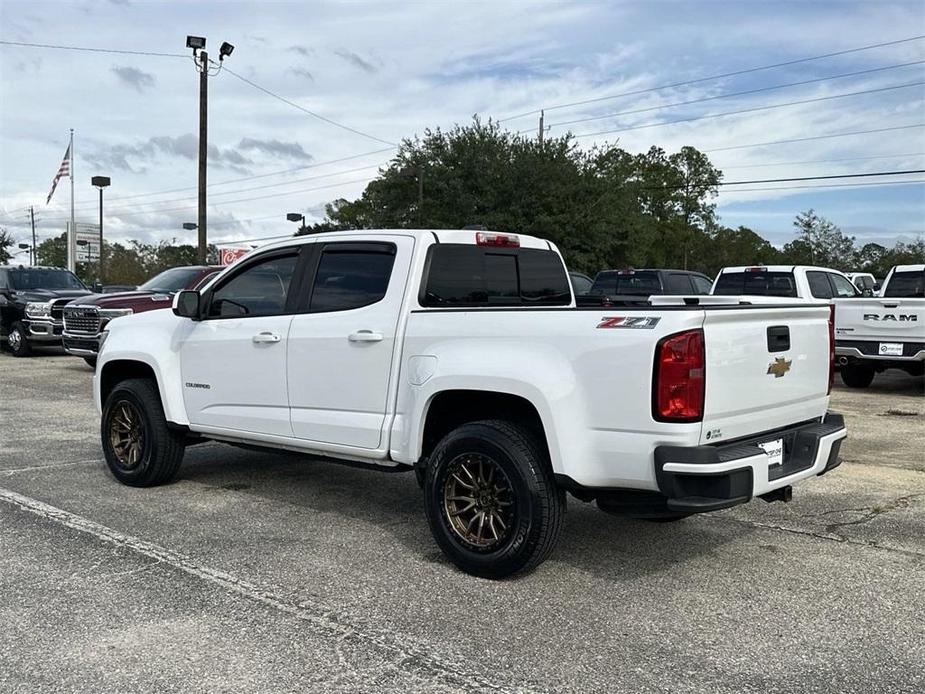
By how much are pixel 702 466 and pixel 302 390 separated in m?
2.62

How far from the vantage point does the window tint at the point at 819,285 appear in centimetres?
1364

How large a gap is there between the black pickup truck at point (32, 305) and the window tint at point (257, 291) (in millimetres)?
12709

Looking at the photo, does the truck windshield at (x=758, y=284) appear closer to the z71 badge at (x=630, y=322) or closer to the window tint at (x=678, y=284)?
the window tint at (x=678, y=284)

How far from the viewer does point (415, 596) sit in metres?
4.39

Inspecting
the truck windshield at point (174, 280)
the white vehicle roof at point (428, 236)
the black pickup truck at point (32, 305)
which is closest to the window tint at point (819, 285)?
the white vehicle roof at point (428, 236)

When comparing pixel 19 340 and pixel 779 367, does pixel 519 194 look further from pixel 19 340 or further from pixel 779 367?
pixel 779 367

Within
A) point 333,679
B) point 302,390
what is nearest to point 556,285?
point 302,390

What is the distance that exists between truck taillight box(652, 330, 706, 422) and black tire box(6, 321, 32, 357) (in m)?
17.3

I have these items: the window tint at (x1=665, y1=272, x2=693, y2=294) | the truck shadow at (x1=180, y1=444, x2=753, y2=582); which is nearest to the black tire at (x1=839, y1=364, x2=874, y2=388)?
the window tint at (x1=665, y1=272, x2=693, y2=294)

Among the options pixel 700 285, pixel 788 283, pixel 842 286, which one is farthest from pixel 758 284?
pixel 700 285

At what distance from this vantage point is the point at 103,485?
22.2 feet

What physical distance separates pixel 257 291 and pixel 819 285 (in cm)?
1040

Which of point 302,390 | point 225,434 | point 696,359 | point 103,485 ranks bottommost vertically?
point 103,485

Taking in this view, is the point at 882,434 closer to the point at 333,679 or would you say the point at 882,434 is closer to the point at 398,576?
the point at 398,576
